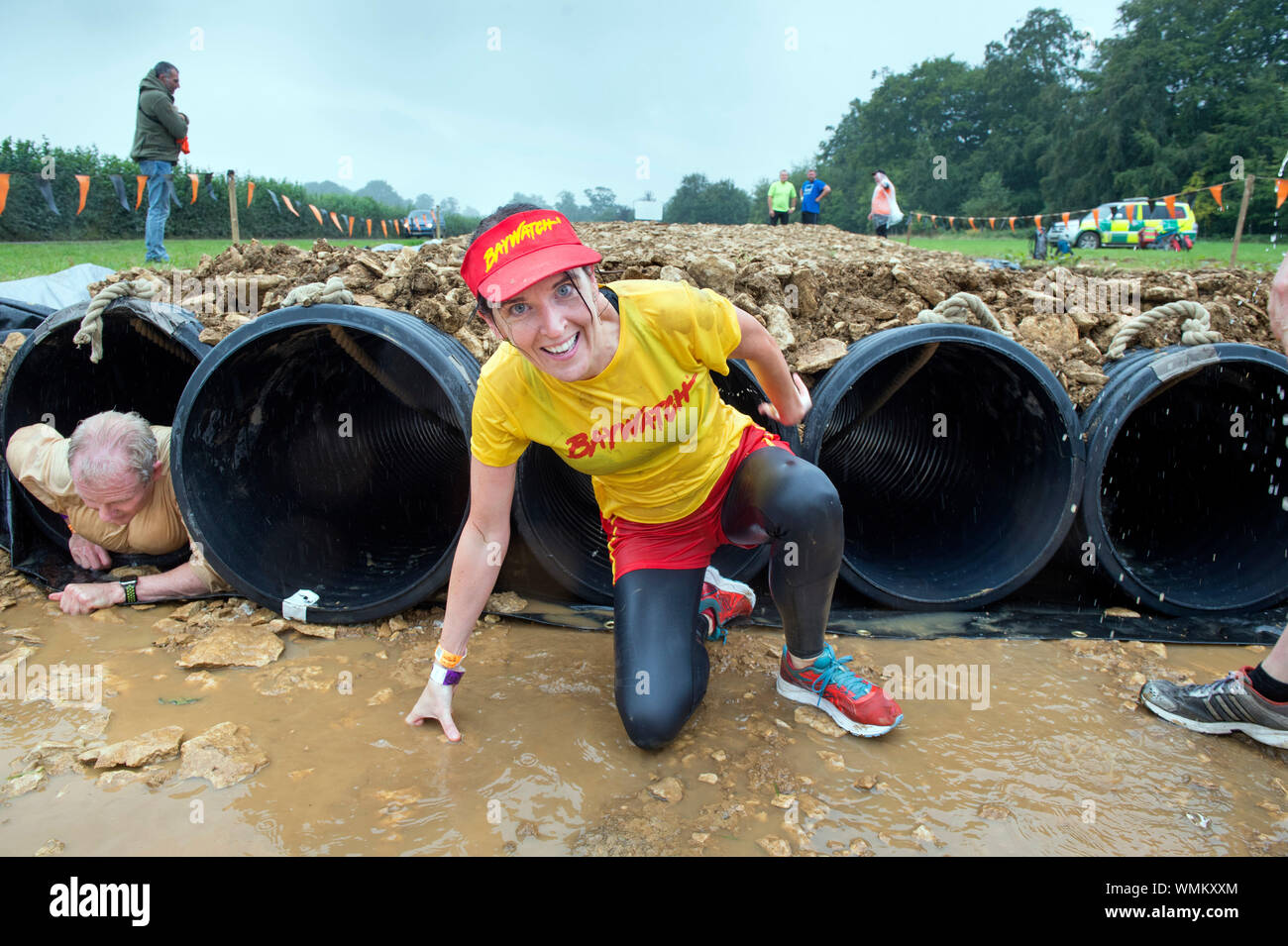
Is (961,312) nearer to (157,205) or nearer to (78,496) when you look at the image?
(78,496)

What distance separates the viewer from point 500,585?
3.23 metres

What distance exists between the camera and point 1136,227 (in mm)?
22219

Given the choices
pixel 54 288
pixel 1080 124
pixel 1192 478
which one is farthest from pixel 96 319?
pixel 1080 124

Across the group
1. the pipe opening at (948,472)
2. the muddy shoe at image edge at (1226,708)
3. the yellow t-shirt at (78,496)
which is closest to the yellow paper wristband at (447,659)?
the yellow t-shirt at (78,496)

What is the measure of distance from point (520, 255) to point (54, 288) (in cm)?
429

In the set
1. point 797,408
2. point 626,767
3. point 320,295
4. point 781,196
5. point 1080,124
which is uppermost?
point 1080,124

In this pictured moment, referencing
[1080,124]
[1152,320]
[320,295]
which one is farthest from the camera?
[1080,124]

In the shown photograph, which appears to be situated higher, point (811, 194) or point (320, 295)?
point (811, 194)

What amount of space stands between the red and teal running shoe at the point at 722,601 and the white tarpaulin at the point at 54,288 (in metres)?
3.91

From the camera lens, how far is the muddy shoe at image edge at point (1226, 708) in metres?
2.18

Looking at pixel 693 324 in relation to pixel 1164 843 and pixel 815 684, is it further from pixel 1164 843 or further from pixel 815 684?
pixel 1164 843

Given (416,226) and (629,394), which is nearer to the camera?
(629,394)
